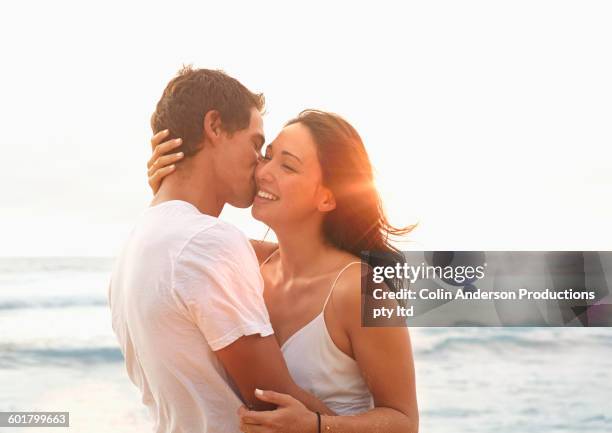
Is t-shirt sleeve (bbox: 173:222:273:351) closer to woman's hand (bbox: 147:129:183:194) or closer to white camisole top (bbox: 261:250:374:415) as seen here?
woman's hand (bbox: 147:129:183:194)

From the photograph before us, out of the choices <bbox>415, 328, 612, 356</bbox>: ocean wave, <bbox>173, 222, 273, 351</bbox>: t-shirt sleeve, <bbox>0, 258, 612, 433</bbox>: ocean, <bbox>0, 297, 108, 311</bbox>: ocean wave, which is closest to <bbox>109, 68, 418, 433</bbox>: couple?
<bbox>173, 222, 273, 351</bbox>: t-shirt sleeve

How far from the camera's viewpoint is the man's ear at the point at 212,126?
258 cm

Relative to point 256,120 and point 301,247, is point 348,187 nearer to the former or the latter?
point 301,247

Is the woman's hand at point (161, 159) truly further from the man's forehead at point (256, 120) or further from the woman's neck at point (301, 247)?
the woman's neck at point (301, 247)

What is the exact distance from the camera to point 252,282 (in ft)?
7.23

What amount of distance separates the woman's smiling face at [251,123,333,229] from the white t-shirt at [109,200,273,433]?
0.49 meters

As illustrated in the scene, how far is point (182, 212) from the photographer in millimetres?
2320

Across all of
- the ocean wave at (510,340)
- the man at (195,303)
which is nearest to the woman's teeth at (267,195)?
the man at (195,303)

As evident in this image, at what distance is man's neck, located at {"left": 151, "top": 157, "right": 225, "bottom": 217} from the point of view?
2500 millimetres

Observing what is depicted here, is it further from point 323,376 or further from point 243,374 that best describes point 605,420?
point 243,374

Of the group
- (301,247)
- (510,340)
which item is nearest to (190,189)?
(301,247)

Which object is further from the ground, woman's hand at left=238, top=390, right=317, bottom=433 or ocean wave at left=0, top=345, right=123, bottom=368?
woman's hand at left=238, top=390, right=317, bottom=433

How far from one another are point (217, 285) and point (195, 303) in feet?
0.24

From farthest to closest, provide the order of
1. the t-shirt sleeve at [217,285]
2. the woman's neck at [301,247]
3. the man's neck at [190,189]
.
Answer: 1. the woman's neck at [301,247]
2. the man's neck at [190,189]
3. the t-shirt sleeve at [217,285]
